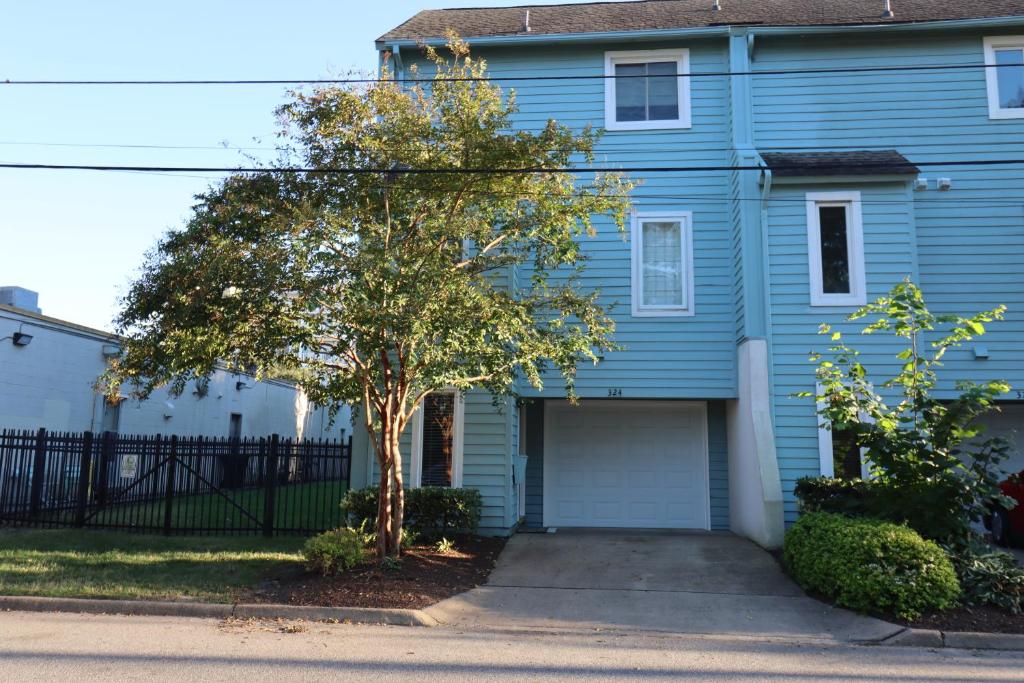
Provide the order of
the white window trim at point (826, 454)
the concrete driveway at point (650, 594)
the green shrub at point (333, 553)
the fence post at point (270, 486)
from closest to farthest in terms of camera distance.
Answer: the concrete driveway at point (650, 594)
the green shrub at point (333, 553)
the white window trim at point (826, 454)
the fence post at point (270, 486)

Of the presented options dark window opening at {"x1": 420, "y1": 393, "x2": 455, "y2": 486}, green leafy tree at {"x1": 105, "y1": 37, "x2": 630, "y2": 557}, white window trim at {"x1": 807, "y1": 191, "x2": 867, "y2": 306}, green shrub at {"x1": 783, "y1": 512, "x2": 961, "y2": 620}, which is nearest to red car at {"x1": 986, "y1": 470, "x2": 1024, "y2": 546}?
white window trim at {"x1": 807, "y1": 191, "x2": 867, "y2": 306}

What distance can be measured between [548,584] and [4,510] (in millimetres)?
10112

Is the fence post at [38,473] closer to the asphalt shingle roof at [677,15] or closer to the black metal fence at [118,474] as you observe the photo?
the black metal fence at [118,474]

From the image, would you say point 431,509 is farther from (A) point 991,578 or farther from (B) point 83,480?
(A) point 991,578

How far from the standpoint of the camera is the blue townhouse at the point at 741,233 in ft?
40.1

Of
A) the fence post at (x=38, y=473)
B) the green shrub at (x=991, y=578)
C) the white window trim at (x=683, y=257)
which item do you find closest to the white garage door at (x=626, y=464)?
the white window trim at (x=683, y=257)

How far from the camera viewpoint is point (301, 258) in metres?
8.43

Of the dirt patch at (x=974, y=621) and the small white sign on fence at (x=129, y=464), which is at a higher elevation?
the small white sign on fence at (x=129, y=464)

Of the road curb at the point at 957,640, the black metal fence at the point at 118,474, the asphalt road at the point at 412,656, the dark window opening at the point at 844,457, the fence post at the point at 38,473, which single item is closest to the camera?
the asphalt road at the point at 412,656

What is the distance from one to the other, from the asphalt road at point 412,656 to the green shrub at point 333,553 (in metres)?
1.45

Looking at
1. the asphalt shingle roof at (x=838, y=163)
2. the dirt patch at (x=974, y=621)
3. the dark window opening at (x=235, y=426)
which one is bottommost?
the dirt patch at (x=974, y=621)

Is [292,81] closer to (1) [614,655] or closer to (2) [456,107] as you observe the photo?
(2) [456,107]

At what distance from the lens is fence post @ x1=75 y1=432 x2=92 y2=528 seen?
1306 centimetres

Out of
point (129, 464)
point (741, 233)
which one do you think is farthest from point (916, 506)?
point (129, 464)
